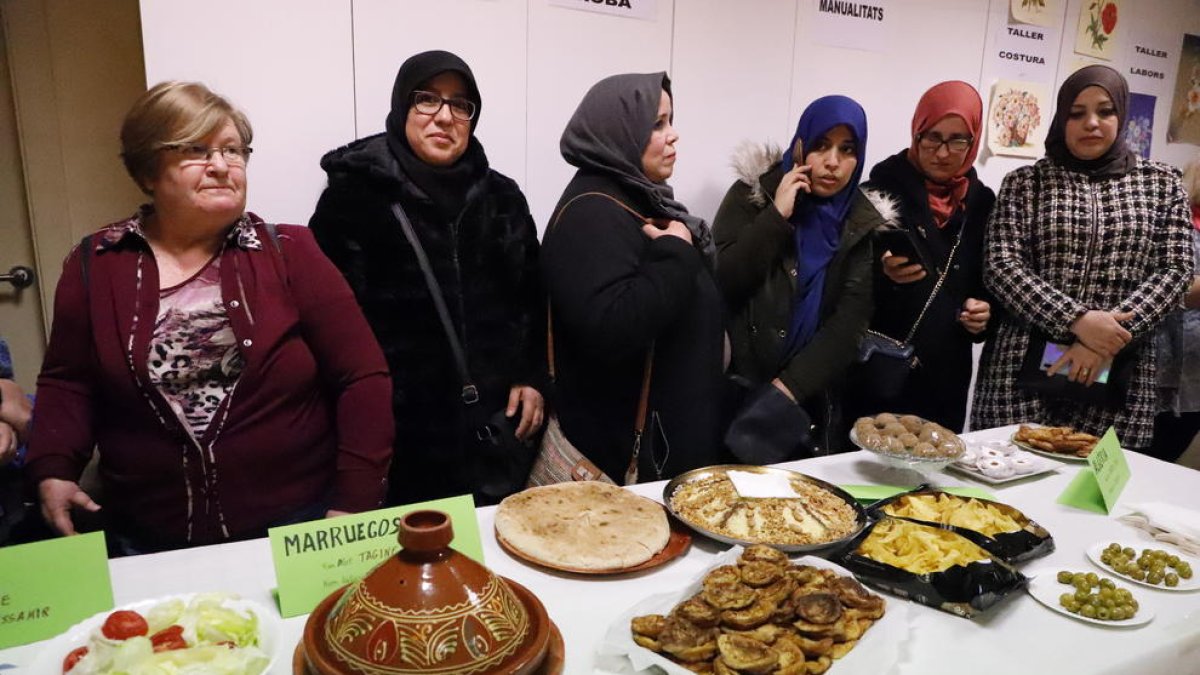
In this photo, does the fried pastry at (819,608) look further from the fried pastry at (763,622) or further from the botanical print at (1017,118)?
the botanical print at (1017,118)

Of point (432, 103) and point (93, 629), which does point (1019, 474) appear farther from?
point (93, 629)

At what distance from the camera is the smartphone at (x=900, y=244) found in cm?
221

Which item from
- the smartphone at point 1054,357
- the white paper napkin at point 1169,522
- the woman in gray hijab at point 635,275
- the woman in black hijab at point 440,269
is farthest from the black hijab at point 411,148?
the smartphone at point 1054,357

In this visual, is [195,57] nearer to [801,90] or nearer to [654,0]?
[654,0]

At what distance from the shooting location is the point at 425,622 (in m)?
0.75

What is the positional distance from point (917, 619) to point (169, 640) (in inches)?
37.8

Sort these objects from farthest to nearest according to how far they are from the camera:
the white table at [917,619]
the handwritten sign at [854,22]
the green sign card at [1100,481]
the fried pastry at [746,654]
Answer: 1. the handwritten sign at [854,22]
2. the green sign card at [1100,481]
3. the white table at [917,619]
4. the fried pastry at [746,654]

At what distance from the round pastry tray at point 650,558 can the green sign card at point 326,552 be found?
0.19 metres

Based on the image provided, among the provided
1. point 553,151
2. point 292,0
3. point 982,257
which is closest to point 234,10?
point 292,0

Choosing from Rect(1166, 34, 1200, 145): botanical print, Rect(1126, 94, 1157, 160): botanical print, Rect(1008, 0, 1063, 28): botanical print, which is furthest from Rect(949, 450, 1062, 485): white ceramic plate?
Rect(1166, 34, 1200, 145): botanical print

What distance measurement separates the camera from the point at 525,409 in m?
1.88

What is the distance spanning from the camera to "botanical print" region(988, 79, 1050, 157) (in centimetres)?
347

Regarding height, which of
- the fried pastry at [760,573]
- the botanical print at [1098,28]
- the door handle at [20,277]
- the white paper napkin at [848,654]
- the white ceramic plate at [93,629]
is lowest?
the white paper napkin at [848,654]

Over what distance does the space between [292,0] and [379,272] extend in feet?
2.72
